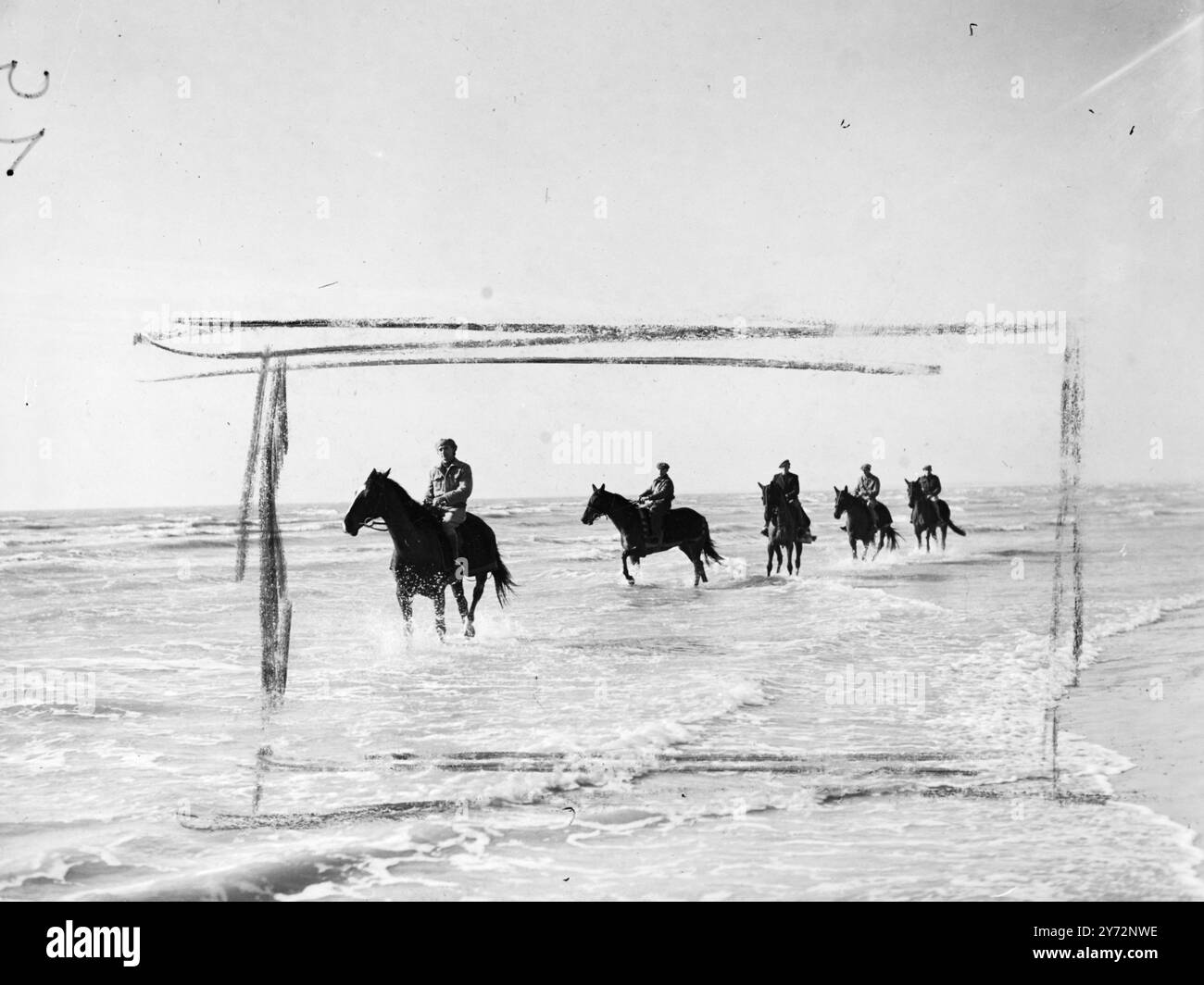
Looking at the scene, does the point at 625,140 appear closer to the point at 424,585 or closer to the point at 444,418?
the point at 444,418

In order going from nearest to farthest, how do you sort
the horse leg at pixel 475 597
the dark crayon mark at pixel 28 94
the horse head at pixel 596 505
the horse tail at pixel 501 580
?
the dark crayon mark at pixel 28 94, the horse leg at pixel 475 597, the horse head at pixel 596 505, the horse tail at pixel 501 580

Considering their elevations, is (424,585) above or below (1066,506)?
below

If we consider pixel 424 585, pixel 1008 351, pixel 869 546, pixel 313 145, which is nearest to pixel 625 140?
pixel 313 145

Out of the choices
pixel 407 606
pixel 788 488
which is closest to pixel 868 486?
pixel 788 488

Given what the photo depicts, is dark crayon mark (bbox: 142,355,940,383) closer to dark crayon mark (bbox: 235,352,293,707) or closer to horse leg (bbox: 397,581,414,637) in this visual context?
dark crayon mark (bbox: 235,352,293,707)

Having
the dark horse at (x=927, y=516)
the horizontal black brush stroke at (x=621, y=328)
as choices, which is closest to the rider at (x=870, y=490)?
the dark horse at (x=927, y=516)

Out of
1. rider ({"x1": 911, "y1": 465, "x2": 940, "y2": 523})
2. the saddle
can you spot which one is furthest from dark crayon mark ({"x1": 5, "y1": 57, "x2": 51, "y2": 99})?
rider ({"x1": 911, "y1": 465, "x2": 940, "y2": 523})

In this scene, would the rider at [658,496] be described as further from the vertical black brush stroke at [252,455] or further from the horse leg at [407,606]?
the vertical black brush stroke at [252,455]
